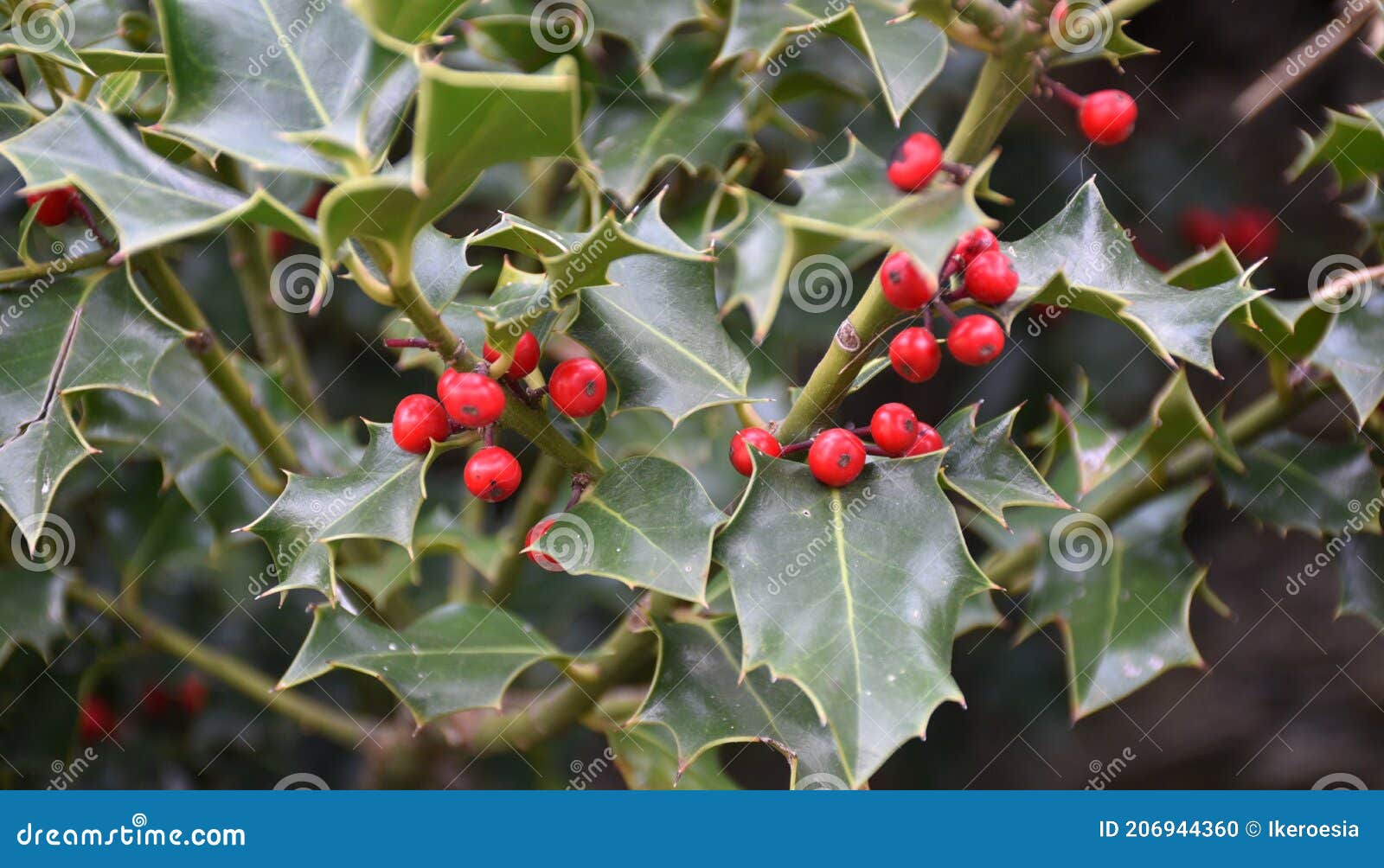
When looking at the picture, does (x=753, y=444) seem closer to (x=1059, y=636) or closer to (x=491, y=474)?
(x=491, y=474)

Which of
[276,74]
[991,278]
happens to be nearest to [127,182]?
[276,74]

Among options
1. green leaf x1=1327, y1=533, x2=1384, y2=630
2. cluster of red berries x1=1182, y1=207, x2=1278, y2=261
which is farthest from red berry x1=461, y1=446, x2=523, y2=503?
cluster of red berries x1=1182, y1=207, x2=1278, y2=261

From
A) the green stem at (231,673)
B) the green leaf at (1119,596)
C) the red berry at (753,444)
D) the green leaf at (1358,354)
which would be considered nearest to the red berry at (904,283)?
the red berry at (753,444)

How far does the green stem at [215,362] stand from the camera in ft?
3.47

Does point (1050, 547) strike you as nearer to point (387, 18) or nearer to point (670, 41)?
point (670, 41)

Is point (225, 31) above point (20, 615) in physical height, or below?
above

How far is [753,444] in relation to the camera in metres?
0.85

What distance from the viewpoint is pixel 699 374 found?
2.89 ft

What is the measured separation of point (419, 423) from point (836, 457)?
306 mm

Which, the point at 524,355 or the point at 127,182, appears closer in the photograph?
the point at 127,182

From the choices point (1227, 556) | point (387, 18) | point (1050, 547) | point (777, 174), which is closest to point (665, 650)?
point (1050, 547)

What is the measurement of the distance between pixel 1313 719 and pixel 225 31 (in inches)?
94.7

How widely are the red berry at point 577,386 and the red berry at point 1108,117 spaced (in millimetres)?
437

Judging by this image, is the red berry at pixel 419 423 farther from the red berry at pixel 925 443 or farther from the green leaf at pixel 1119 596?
the green leaf at pixel 1119 596
